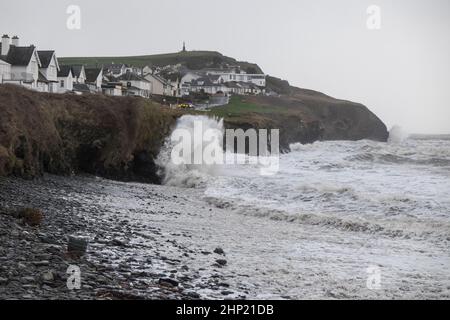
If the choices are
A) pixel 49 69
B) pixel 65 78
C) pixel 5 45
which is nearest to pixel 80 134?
pixel 5 45

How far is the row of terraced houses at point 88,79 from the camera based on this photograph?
4638 centimetres

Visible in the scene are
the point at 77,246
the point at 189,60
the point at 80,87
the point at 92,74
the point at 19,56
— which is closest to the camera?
the point at 77,246

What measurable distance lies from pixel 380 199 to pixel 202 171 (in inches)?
602

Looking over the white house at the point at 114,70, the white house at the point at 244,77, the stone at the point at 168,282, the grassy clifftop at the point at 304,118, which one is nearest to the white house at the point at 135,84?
the grassy clifftop at the point at 304,118

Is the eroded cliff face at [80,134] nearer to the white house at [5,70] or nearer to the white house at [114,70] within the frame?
the white house at [5,70]

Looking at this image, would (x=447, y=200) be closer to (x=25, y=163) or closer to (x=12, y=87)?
(x=25, y=163)

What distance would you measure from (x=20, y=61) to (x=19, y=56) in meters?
0.72

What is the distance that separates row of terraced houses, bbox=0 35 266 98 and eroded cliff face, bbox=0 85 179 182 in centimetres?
1239

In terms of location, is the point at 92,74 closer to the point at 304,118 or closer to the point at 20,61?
the point at 20,61

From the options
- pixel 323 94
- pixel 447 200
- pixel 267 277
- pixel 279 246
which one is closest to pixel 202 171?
pixel 447 200

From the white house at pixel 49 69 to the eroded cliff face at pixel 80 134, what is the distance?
20877 millimetres

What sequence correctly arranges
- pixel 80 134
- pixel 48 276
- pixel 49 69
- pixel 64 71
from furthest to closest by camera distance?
pixel 64 71 < pixel 49 69 < pixel 80 134 < pixel 48 276

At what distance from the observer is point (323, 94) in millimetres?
145250

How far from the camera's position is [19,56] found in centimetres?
4675
